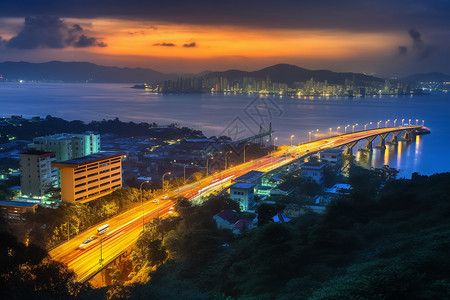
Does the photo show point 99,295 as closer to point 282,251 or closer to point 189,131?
point 282,251

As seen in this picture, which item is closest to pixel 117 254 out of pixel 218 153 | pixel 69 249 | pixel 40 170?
pixel 69 249

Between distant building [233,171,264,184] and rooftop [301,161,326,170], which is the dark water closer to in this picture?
rooftop [301,161,326,170]

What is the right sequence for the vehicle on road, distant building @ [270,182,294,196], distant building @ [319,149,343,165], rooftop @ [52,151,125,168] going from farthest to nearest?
distant building @ [319,149,343,165], distant building @ [270,182,294,196], rooftop @ [52,151,125,168], the vehicle on road

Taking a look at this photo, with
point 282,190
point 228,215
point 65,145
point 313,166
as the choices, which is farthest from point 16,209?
point 313,166

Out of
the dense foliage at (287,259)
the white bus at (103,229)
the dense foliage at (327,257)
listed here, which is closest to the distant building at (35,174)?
the white bus at (103,229)

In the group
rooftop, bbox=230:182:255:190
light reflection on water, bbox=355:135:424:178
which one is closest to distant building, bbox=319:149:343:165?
light reflection on water, bbox=355:135:424:178

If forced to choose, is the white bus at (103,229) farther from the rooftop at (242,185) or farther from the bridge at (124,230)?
the rooftop at (242,185)
